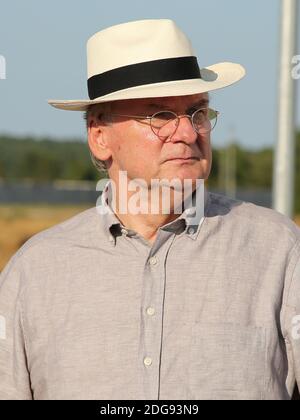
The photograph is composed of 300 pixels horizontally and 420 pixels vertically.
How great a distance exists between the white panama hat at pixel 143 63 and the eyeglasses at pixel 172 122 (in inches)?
2.9

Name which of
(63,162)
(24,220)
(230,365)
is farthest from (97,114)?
(63,162)

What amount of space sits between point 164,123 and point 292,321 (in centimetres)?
74

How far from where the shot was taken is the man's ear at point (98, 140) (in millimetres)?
3770

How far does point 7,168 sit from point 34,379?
80040 millimetres

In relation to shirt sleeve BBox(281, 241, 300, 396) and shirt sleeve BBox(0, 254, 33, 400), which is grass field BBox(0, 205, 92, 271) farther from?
shirt sleeve BBox(281, 241, 300, 396)

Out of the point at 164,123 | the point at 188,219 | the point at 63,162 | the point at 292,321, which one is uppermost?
the point at 164,123

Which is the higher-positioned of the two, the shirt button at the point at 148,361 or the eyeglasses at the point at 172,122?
the eyeglasses at the point at 172,122

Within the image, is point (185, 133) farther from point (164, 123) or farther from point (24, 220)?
point (24, 220)

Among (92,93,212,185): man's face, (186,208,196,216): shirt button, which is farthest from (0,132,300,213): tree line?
(186,208,196,216): shirt button

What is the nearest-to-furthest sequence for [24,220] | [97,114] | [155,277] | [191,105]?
[155,277] < [191,105] < [97,114] < [24,220]

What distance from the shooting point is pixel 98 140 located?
12.5 ft

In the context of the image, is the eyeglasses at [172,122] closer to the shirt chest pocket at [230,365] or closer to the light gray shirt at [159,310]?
the light gray shirt at [159,310]

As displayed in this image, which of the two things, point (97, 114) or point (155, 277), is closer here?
point (155, 277)

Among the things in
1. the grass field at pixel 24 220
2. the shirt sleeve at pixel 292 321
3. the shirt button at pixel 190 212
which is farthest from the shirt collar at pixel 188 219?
the grass field at pixel 24 220
